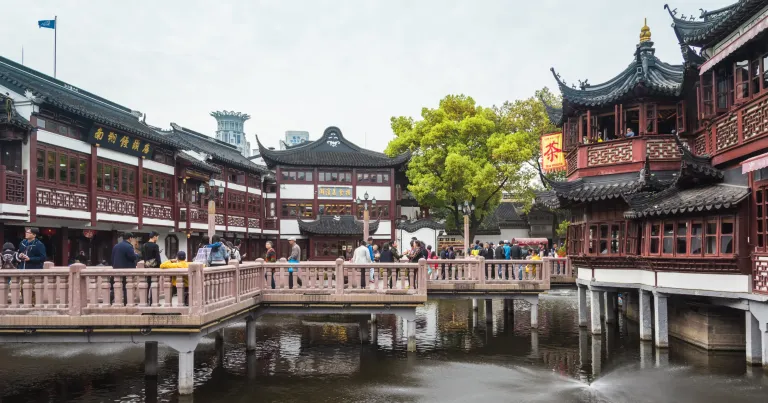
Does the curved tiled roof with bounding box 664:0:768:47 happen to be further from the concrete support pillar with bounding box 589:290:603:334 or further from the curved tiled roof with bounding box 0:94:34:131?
the curved tiled roof with bounding box 0:94:34:131

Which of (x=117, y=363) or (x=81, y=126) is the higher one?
(x=81, y=126)

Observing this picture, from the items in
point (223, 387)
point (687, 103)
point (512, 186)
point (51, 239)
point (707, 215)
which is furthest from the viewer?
point (512, 186)

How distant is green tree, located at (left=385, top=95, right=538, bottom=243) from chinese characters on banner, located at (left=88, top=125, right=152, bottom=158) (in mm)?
20402

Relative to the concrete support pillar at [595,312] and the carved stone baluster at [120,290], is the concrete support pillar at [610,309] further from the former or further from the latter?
the carved stone baluster at [120,290]

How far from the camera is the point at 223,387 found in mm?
14922

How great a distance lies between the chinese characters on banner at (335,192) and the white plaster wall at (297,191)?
2.33 feet

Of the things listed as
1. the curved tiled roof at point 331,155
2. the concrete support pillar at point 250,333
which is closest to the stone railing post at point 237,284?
the concrete support pillar at point 250,333

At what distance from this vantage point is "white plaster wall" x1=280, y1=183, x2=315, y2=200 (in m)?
55.0

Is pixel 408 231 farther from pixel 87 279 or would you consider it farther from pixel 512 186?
pixel 87 279

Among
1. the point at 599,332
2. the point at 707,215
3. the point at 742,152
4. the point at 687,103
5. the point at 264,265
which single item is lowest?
the point at 599,332

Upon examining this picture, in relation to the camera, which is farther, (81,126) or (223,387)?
(81,126)

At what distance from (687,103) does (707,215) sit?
5.27 meters

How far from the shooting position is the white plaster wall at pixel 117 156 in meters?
29.8

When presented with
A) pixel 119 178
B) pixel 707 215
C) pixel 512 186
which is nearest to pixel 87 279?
pixel 707 215
